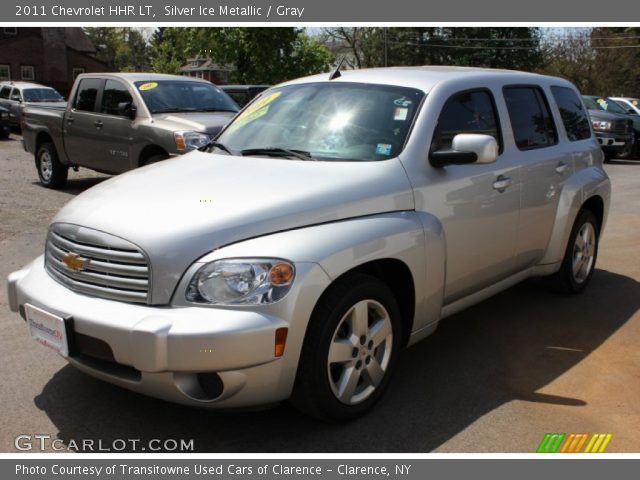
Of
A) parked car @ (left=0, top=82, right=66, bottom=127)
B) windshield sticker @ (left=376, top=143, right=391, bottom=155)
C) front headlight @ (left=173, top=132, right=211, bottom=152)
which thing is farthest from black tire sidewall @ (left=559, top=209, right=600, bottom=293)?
parked car @ (left=0, top=82, right=66, bottom=127)

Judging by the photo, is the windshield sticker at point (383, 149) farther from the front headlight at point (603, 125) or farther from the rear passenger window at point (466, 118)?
the front headlight at point (603, 125)

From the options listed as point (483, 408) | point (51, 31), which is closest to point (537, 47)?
point (51, 31)

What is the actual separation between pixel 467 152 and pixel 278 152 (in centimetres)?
111

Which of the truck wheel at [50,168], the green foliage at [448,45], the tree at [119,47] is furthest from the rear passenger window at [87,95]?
the tree at [119,47]

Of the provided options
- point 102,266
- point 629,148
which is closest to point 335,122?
point 102,266

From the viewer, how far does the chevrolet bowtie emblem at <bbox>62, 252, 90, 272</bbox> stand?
3436mm

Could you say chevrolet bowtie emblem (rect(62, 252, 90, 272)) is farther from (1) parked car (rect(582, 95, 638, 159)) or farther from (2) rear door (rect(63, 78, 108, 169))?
(1) parked car (rect(582, 95, 638, 159))

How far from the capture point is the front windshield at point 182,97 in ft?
31.6

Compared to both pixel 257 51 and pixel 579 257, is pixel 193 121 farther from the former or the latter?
pixel 257 51

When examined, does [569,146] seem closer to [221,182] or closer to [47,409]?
[221,182]

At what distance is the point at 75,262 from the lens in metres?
3.47

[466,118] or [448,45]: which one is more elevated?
[448,45]

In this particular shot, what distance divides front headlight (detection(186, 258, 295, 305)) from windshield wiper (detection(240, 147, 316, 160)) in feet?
3.62

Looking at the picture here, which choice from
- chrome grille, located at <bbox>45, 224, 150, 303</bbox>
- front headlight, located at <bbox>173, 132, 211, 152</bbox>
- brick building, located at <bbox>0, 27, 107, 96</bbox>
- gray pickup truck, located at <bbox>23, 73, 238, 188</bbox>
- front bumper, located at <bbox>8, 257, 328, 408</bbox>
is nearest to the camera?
front bumper, located at <bbox>8, 257, 328, 408</bbox>
